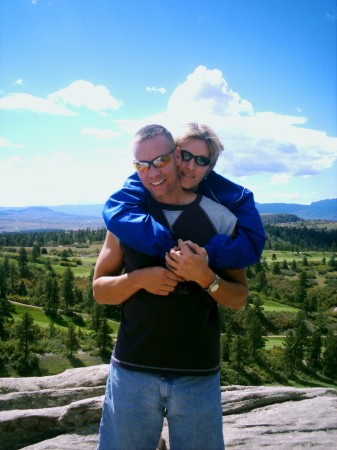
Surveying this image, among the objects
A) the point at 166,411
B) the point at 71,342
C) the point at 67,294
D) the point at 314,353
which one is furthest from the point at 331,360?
the point at 166,411

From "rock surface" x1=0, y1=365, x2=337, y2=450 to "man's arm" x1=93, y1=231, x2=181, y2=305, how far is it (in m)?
2.73

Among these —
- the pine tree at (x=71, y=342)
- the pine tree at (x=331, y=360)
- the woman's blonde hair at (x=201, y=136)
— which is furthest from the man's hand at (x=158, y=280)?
the pine tree at (x=331, y=360)

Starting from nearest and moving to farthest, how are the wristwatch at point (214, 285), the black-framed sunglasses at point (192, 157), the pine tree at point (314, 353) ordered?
the wristwatch at point (214, 285)
the black-framed sunglasses at point (192, 157)
the pine tree at point (314, 353)

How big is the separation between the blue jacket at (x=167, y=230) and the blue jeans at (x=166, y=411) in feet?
2.93

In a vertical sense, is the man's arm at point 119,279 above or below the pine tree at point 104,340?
above

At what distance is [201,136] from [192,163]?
0.21m

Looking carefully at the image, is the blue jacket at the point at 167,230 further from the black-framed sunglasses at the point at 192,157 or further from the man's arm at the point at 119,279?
the black-framed sunglasses at the point at 192,157

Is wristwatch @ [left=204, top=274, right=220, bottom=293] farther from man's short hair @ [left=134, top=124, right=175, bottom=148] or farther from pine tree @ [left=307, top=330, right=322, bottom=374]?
pine tree @ [left=307, top=330, right=322, bottom=374]

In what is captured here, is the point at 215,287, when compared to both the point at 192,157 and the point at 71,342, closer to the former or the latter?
the point at 192,157

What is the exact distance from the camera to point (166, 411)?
299 centimetres

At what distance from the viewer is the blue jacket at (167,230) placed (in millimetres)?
2844

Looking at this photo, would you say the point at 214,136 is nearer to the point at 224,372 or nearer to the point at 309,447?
the point at 309,447

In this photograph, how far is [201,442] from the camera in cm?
291

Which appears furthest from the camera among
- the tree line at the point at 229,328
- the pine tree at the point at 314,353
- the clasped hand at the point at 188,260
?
the pine tree at the point at 314,353
